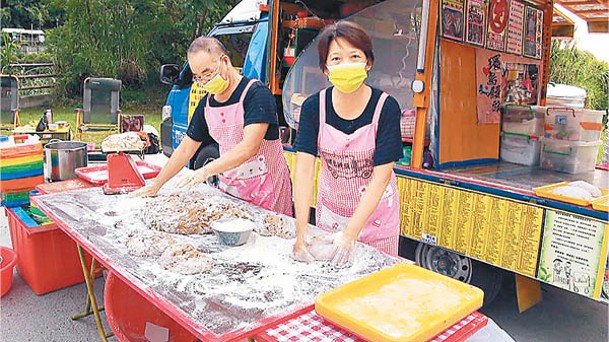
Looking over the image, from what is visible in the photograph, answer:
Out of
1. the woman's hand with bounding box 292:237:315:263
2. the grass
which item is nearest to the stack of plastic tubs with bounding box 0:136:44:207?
the woman's hand with bounding box 292:237:315:263

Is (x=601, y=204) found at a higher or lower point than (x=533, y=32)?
lower

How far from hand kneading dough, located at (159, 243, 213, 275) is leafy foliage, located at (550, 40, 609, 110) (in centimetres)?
939

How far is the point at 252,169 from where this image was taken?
2.68m

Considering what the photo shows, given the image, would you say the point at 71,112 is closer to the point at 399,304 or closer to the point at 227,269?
the point at 227,269

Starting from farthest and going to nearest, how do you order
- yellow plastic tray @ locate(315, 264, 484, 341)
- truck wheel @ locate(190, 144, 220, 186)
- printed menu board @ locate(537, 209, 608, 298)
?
truck wheel @ locate(190, 144, 220, 186), printed menu board @ locate(537, 209, 608, 298), yellow plastic tray @ locate(315, 264, 484, 341)

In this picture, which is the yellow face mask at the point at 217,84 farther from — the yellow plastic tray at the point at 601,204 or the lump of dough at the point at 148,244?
the yellow plastic tray at the point at 601,204

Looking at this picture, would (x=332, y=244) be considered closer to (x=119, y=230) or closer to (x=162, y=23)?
(x=119, y=230)

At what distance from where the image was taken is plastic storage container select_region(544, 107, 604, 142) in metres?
3.79

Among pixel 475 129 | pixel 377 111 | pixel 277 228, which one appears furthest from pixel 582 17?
pixel 277 228

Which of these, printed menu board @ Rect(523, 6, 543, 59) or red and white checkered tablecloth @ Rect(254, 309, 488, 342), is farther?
printed menu board @ Rect(523, 6, 543, 59)

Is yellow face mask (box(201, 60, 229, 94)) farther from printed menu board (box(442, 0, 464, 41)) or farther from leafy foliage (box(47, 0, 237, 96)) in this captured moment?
leafy foliage (box(47, 0, 237, 96))

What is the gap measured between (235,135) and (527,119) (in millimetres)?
2673

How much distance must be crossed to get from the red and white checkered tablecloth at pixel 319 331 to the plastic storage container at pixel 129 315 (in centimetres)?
111

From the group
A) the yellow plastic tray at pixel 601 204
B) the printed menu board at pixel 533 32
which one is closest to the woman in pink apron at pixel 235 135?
the yellow plastic tray at pixel 601 204
